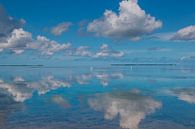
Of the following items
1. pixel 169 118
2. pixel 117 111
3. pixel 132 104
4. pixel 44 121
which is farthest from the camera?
pixel 132 104

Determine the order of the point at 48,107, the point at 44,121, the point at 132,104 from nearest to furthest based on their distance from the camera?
the point at 44,121, the point at 48,107, the point at 132,104

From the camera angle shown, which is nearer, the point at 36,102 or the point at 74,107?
the point at 74,107

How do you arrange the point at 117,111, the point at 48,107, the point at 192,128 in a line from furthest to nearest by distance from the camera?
the point at 48,107, the point at 117,111, the point at 192,128

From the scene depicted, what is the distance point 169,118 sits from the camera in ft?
78.4

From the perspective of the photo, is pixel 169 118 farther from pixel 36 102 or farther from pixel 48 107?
pixel 36 102

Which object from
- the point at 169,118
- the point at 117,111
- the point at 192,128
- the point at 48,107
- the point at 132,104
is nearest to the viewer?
the point at 192,128

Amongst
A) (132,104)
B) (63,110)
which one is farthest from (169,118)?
(63,110)

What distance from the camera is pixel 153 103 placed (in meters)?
31.2

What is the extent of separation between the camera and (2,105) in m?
28.9

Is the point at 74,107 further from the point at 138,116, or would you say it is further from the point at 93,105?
the point at 138,116

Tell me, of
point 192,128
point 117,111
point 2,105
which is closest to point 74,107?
point 117,111

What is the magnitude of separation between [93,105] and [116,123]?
842 centimetres

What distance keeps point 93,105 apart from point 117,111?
12.5 feet

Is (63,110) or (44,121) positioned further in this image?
(63,110)
